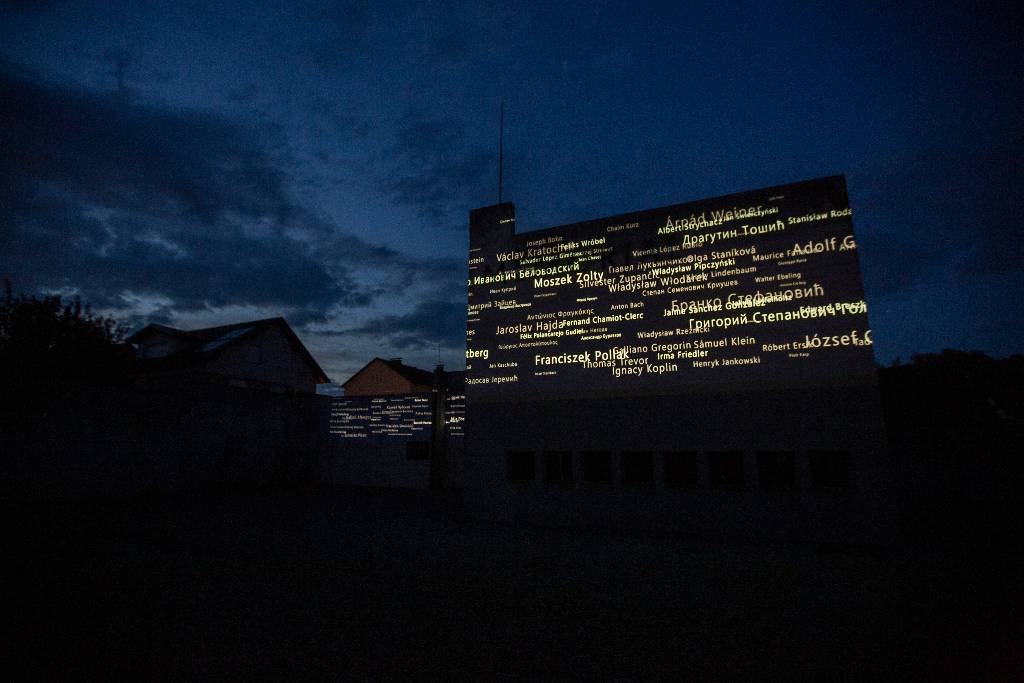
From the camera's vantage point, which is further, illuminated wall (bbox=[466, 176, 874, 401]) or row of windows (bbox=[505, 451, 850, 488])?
illuminated wall (bbox=[466, 176, 874, 401])

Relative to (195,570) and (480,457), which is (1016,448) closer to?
(480,457)

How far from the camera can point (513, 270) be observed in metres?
13.8

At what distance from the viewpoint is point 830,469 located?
33.1 ft

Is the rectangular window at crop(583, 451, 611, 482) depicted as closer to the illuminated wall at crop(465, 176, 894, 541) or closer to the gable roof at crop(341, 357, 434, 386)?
the illuminated wall at crop(465, 176, 894, 541)

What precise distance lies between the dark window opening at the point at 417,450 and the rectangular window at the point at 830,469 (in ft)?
53.0

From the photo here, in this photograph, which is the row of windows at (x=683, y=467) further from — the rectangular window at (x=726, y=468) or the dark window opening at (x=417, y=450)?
the dark window opening at (x=417, y=450)

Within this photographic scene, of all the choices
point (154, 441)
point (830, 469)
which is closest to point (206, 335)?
point (154, 441)

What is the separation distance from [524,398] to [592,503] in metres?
3.25

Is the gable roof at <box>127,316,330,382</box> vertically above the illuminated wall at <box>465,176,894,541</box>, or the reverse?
the gable roof at <box>127,316,330,382</box>

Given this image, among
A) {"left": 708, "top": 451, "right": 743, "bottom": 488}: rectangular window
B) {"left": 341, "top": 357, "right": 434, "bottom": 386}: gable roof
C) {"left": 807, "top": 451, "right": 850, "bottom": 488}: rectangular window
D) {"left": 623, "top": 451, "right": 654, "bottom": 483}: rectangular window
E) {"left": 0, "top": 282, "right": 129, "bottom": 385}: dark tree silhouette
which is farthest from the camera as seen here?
{"left": 341, "top": 357, "right": 434, "bottom": 386}: gable roof

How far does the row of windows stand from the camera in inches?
399

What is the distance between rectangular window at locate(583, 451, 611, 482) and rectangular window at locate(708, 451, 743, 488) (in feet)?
8.00

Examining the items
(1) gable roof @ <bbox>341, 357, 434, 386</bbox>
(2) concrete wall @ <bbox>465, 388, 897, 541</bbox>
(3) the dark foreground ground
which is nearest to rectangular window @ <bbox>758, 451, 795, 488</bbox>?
(2) concrete wall @ <bbox>465, 388, 897, 541</bbox>

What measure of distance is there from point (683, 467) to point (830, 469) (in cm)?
297
